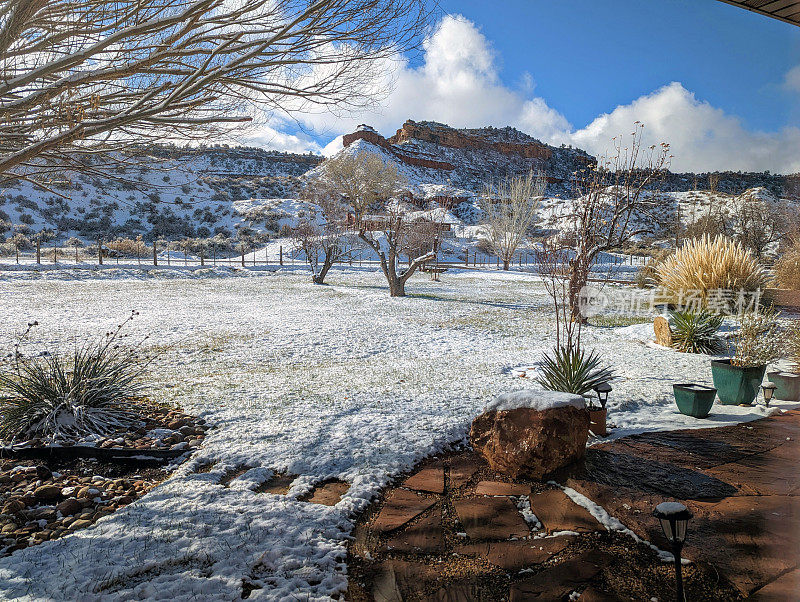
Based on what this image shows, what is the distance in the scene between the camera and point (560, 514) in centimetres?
244

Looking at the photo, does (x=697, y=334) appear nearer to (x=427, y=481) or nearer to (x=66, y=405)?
(x=427, y=481)

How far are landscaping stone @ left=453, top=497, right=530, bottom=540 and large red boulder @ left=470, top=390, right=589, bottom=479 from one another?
360 millimetres

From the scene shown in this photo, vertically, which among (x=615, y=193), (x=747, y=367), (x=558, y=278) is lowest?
(x=747, y=367)

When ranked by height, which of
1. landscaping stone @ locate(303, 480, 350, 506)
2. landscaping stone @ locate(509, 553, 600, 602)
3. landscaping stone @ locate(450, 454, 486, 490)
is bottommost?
landscaping stone @ locate(450, 454, 486, 490)

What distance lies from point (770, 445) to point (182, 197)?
45.8 metres

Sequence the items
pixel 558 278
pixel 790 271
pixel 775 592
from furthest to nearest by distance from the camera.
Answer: pixel 790 271, pixel 558 278, pixel 775 592

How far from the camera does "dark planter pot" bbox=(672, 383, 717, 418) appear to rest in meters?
4.11

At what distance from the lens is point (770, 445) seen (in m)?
3.35

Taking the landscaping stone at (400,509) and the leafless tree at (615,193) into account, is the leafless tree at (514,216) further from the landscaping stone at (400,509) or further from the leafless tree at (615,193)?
the landscaping stone at (400,509)

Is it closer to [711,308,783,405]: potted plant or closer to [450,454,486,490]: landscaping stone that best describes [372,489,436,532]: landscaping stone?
[450,454,486,490]: landscaping stone

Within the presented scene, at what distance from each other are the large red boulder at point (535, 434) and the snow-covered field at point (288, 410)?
66 centimetres

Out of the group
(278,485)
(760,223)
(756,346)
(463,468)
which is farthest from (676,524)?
(760,223)

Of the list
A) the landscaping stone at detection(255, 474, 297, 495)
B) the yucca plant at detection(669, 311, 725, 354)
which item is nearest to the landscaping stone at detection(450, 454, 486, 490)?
the landscaping stone at detection(255, 474, 297, 495)

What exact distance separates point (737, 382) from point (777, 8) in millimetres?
4389
